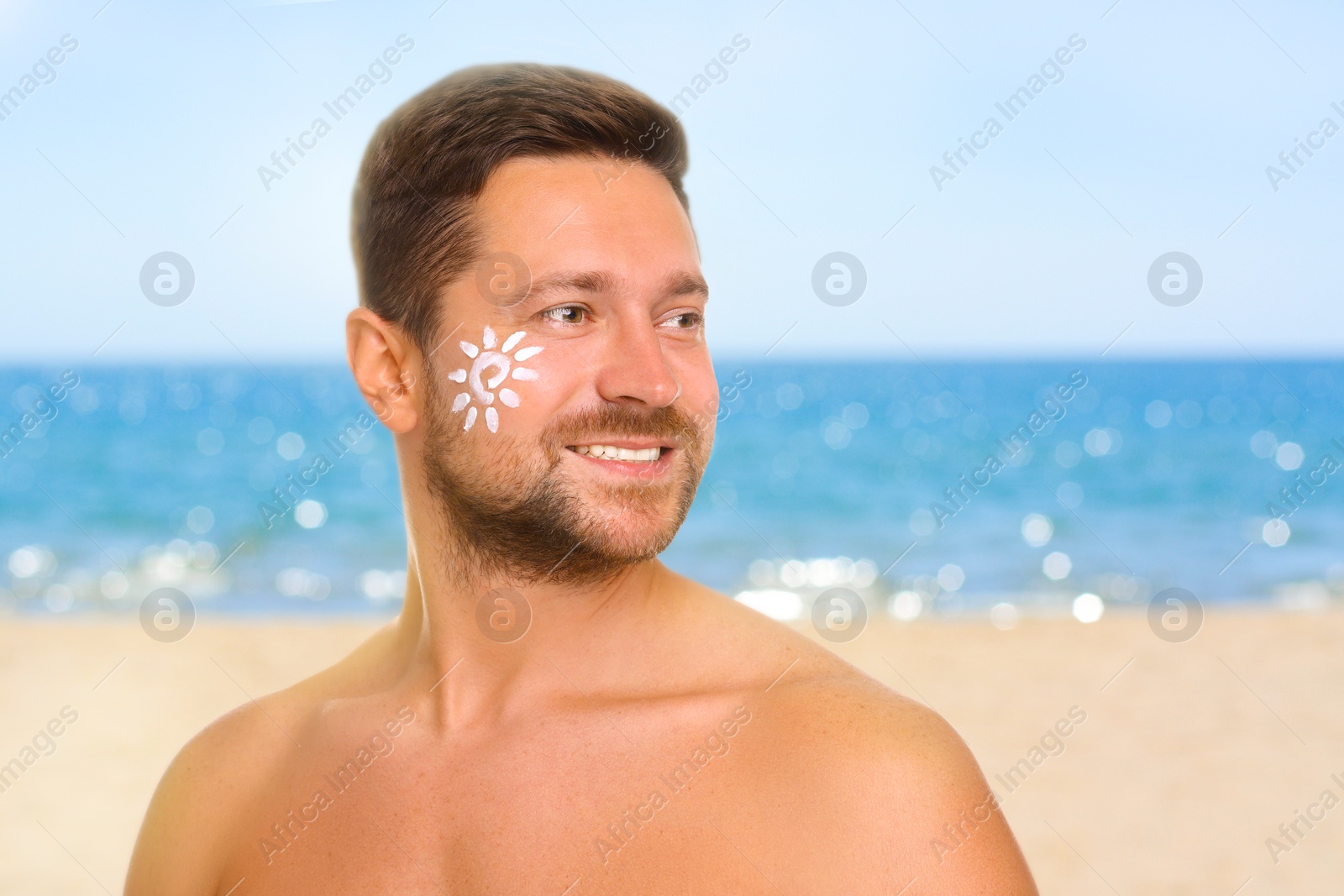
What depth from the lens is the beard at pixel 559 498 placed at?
2.36m

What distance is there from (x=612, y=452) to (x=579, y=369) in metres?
0.18

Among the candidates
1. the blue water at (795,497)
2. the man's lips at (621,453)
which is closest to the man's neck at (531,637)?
the man's lips at (621,453)

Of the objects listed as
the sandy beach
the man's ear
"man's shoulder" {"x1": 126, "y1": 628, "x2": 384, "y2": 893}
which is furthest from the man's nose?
the sandy beach

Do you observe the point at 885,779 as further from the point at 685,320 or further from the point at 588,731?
the point at 685,320

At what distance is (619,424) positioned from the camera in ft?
7.59

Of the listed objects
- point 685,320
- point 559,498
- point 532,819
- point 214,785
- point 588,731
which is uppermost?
point 685,320

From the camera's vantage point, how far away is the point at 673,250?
7.96ft

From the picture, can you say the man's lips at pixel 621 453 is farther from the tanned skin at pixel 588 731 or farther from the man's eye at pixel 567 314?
the man's eye at pixel 567 314

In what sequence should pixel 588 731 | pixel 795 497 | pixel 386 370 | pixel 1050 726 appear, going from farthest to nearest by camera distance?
pixel 795 497, pixel 1050 726, pixel 386 370, pixel 588 731

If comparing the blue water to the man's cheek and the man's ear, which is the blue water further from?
the man's cheek

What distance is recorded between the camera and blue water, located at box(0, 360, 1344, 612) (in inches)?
650

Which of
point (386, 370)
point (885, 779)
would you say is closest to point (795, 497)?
point (386, 370)

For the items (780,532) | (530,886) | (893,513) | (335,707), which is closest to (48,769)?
(335,707)

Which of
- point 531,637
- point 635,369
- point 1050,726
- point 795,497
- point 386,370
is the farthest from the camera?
point 795,497
